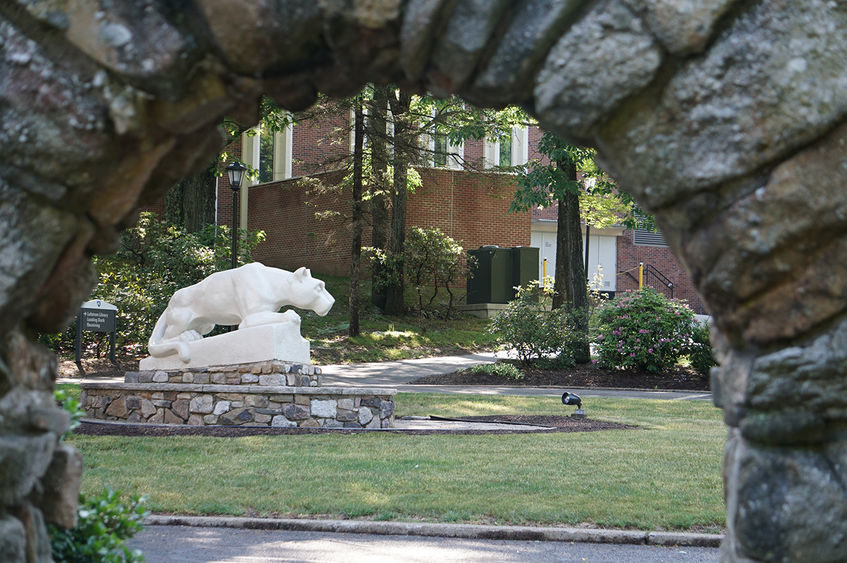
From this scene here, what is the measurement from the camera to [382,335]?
78.0 ft

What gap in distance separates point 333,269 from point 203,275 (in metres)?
10.3

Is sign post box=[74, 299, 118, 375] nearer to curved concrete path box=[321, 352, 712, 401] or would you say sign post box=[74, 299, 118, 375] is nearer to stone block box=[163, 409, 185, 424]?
curved concrete path box=[321, 352, 712, 401]

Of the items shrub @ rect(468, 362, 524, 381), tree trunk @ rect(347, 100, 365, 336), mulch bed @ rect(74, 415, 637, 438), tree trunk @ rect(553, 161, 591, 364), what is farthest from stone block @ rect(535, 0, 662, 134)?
tree trunk @ rect(347, 100, 365, 336)

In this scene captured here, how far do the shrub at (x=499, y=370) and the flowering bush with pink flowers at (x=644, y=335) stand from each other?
2.16 metres

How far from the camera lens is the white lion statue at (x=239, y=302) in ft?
40.1

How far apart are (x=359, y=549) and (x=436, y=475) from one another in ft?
7.60

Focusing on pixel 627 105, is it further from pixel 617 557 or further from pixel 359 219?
pixel 359 219

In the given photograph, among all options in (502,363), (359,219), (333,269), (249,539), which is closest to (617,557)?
(249,539)

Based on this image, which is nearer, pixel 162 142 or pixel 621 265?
pixel 162 142

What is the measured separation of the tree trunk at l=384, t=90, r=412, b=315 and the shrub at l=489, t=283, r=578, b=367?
6014mm

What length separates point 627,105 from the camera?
2.86m

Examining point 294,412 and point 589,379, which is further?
point 589,379

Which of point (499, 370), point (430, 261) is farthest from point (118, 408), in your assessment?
point (430, 261)

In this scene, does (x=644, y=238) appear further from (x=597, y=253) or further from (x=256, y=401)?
(x=256, y=401)
